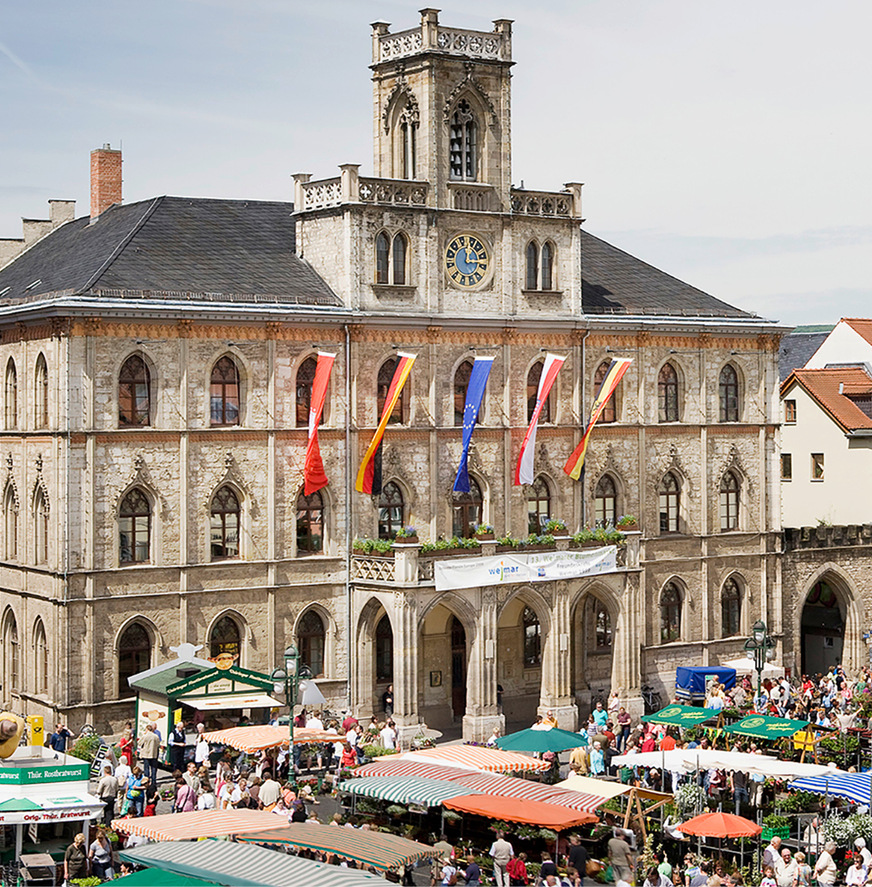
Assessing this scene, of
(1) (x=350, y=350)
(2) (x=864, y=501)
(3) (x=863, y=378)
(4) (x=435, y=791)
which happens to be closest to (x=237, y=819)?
(4) (x=435, y=791)

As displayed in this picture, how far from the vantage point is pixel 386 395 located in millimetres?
52875

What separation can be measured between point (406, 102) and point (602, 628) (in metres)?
18.3

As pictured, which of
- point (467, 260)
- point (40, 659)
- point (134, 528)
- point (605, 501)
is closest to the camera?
point (134, 528)

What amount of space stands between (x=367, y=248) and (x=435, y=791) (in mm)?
21441

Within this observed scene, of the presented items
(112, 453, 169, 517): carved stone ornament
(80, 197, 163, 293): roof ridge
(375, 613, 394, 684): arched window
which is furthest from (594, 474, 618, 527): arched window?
(80, 197, 163, 293): roof ridge

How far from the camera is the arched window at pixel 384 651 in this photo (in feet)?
175

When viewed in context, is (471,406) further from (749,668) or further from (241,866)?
(241,866)

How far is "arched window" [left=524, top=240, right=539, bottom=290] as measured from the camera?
55.3m

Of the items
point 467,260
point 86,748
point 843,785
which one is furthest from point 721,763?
point 467,260

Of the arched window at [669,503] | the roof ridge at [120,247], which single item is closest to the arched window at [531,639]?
the arched window at [669,503]

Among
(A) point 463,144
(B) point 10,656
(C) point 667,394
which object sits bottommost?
(B) point 10,656

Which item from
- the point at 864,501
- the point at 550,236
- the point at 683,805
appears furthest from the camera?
the point at 864,501

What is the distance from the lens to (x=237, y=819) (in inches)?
1299

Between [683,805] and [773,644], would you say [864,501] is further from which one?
[683,805]
